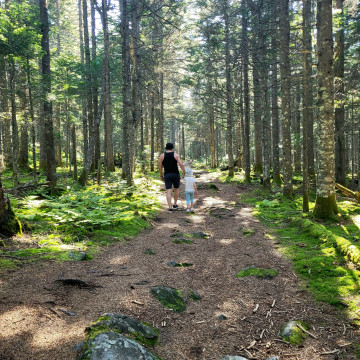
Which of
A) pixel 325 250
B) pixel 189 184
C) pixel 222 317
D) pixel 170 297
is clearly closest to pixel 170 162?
pixel 189 184

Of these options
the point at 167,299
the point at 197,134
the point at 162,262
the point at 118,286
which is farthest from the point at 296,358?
the point at 197,134

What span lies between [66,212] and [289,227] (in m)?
6.27

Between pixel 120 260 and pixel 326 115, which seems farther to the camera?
pixel 326 115

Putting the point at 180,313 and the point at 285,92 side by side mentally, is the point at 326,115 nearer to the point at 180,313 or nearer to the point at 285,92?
the point at 285,92

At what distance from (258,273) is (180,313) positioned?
1.88 m

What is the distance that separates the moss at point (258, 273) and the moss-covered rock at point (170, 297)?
1407 millimetres

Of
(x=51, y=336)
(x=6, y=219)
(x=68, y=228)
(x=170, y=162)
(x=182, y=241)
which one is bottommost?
(x=182, y=241)

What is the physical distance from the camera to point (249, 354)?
2.94m

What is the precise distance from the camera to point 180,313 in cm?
368

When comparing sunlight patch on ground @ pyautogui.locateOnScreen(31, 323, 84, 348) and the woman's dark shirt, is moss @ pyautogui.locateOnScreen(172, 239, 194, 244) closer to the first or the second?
the woman's dark shirt

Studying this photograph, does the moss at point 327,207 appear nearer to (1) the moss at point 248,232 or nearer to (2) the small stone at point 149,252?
(1) the moss at point 248,232

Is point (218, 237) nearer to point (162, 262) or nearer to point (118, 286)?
point (162, 262)

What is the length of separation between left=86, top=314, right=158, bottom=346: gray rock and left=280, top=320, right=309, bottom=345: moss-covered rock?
1.53 metres

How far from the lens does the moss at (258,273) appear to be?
482 centimetres
